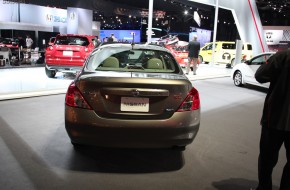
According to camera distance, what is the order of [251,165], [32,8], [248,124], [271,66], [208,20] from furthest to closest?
[208,20]
[32,8]
[248,124]
[251,165]
[271,66]

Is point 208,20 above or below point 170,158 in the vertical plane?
→ above

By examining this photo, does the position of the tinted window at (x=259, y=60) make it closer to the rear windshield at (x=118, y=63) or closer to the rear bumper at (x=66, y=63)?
the rear bumper at (x=66, y=63)

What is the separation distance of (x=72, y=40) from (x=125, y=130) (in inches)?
314

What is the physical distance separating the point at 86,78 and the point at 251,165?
2.24m

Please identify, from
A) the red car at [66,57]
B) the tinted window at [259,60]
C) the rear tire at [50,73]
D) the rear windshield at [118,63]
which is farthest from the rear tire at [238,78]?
the rear windshield at [118,63]

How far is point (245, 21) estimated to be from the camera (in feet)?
62.1

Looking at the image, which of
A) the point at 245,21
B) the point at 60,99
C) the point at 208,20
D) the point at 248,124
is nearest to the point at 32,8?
the point at 245,21

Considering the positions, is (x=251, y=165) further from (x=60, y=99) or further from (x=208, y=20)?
(x=208, y=20)

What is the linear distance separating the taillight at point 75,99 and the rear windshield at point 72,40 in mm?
7323

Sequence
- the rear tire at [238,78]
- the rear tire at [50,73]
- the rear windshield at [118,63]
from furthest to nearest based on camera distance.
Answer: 1. the rear tire at [238,78]
2. the rear tire at [50,73]
3. the rear windshield at [118,63]

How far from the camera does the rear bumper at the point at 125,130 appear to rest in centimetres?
330

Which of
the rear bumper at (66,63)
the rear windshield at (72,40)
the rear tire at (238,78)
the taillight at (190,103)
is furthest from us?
the rear tire at (238,78)

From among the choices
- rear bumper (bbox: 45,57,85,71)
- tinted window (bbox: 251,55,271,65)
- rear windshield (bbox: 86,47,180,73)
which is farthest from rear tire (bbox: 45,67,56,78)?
rear windshield (bbox: 86,47,180,73)

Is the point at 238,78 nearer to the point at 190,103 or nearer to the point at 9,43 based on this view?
the point at 190,103
